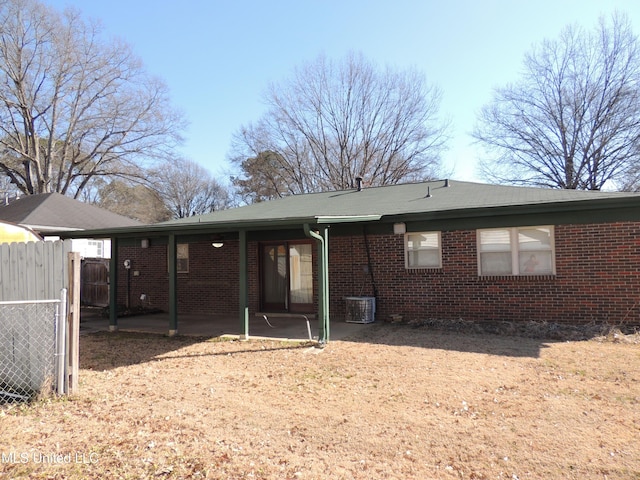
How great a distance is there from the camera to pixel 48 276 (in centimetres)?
473

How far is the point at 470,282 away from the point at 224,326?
5.73 metres

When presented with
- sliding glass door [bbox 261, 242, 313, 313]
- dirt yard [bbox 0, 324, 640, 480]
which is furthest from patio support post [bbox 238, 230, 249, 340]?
sliding glass door [bbox 261, 242, 313, 313]

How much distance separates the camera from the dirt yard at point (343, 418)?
3.22 meters

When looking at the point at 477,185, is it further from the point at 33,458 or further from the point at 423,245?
the point at 33,458

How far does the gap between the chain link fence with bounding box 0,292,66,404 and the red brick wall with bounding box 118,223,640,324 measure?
676cm

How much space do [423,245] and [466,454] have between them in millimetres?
6748

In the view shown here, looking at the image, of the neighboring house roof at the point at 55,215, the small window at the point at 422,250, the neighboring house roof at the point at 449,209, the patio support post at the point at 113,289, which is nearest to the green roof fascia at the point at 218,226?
the neighboring house roof at the point at 449,209

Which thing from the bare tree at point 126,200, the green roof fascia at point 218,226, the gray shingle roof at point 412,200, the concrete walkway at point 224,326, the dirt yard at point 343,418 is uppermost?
the bare tree at point 126,200

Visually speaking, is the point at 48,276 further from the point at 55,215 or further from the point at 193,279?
the point at 55,215

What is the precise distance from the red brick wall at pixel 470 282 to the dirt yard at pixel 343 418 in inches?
64.9

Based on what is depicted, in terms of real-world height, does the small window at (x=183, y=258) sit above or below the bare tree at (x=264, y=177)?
below

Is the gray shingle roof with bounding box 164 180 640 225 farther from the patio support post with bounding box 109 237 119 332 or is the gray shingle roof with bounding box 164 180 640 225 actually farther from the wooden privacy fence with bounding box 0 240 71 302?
the wooden privacy fence with bounding box 0 240 71 302

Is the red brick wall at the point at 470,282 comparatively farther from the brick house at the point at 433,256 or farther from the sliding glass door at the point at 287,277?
the sliding glass door at the point at 287,277

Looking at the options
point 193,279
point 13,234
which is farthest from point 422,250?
point 13,234
